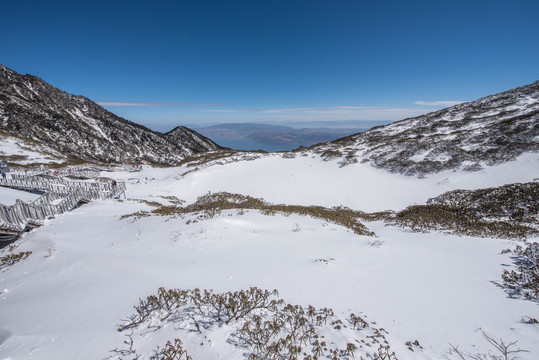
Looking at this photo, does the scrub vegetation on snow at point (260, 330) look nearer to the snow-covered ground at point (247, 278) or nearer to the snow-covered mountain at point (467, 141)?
the snow-covered ground at point (247, 278)

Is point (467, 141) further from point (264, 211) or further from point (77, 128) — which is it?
point (77, 128)

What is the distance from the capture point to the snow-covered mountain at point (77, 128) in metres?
73.4

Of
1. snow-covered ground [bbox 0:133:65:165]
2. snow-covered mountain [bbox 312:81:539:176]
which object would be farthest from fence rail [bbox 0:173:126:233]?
snow-covered mountain [bbox 312:81:539:176]

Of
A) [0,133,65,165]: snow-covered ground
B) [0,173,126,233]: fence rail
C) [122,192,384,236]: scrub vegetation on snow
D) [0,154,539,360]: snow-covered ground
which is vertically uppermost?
[0,133,65,165]: snow-covered ground

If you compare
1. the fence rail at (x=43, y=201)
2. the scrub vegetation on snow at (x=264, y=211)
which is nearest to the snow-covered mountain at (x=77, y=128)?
the fence rail at (x=43, y=201)

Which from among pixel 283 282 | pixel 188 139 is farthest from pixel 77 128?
pixel 283 282

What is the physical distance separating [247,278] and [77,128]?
11216 cm

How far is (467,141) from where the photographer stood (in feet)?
94.8

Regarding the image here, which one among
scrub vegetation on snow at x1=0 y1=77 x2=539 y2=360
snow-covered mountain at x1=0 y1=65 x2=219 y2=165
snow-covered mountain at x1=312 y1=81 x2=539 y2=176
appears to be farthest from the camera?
snow-covered mountain at x1=0 y1=65 x2=219 y2=165

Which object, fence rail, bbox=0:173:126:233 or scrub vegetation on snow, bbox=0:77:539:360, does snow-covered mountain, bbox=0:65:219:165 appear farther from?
scrub vegetation on snow, bbox=0:77:539:360

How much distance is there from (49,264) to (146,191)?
21160 mm

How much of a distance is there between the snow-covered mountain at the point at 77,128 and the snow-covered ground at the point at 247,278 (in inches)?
3134

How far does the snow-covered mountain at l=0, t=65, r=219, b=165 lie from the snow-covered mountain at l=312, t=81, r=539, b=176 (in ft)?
277

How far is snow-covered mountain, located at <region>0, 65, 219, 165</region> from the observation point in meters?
73.4
